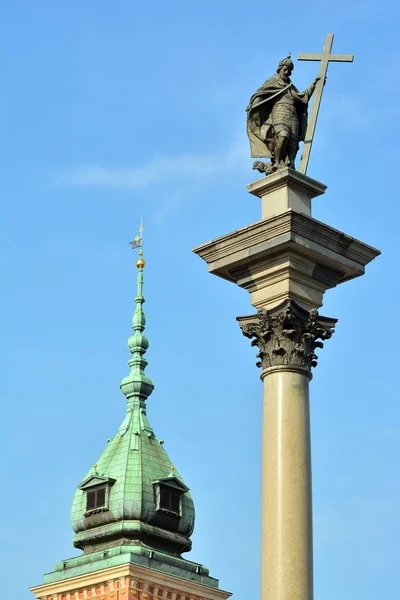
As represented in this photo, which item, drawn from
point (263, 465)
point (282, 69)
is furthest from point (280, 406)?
point (282, 69)

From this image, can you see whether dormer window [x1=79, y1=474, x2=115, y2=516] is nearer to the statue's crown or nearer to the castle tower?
the castle tower

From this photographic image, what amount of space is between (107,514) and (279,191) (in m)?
83.1

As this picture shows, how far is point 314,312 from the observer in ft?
87.5

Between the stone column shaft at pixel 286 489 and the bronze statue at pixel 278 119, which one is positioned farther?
the bronze statue at pixel 278 119

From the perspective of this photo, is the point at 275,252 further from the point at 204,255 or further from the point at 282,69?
the point at 282,69

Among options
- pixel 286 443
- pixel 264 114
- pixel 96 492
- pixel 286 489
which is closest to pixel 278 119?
pixel 264 114

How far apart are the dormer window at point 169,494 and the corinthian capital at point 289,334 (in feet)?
272

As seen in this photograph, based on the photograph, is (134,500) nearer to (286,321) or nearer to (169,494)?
(169,494)

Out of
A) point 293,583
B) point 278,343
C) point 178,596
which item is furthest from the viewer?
point 178,596

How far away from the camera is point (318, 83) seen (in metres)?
28.0

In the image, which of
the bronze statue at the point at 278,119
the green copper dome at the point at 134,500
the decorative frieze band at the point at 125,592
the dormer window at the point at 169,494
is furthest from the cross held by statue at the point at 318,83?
the dormer window at the point at 169,494

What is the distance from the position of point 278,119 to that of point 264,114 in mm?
335

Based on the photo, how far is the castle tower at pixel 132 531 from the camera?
344 feet

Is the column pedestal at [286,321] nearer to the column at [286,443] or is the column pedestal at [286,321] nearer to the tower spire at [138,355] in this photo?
the column at [286,443]
